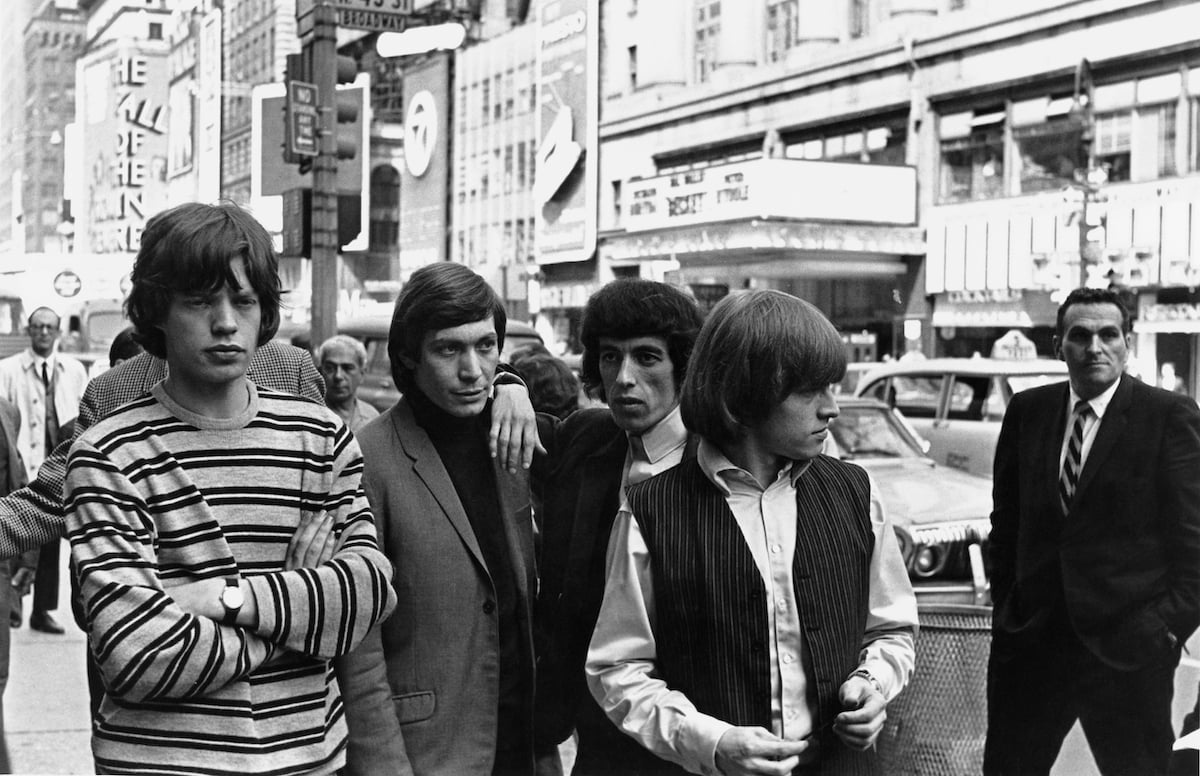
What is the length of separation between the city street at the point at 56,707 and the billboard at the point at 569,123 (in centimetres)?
3196

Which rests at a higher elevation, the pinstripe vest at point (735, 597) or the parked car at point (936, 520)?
the pinstripe vest at point (735, 597)

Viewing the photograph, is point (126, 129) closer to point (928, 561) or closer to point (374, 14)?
A: point (374, 14)

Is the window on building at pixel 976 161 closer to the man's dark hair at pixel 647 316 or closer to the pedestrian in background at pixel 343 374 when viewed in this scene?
the pedestrian in background at pixel 343 374

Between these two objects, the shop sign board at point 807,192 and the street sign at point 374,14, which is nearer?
the street sign at point 374,14

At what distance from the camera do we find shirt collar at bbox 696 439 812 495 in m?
2.53

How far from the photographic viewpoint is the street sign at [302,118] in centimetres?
999

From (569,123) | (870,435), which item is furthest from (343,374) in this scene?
(569,123)

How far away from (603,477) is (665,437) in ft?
0.53

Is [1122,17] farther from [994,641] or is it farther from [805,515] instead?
[805,515]

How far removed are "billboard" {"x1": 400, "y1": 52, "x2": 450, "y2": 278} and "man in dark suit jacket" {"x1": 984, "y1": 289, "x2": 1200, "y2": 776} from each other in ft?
165

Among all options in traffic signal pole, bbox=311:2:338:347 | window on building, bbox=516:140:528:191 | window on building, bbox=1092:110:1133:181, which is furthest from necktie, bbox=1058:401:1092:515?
window on building, bbox=516:140:528:191

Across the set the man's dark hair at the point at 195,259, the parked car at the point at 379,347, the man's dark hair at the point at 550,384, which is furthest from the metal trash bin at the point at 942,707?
the parked car at the point at 379,347

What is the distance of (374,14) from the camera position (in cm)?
935

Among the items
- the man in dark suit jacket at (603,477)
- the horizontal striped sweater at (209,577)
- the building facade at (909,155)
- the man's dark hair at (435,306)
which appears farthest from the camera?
the building facade at (909,155)
